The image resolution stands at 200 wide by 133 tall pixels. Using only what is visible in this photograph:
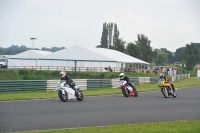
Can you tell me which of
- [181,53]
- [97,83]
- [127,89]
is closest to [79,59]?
[97,83]

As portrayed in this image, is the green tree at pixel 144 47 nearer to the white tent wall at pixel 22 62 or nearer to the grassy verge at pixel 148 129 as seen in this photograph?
the white tent wall at pixel 22 62

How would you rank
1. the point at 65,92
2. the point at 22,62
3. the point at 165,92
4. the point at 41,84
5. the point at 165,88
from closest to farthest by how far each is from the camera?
1. the point at 65,92
2. the point at 165,92
3. the point at 165,88
4. the point at 41,84
5. the point at 22,62

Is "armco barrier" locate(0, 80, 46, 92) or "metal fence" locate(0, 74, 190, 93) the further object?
"metal fence" locate(0, 74, 190, 93)

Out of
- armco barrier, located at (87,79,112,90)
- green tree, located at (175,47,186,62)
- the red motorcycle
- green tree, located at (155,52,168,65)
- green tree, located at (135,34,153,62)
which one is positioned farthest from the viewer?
green tree, located at (155,52,168,65)

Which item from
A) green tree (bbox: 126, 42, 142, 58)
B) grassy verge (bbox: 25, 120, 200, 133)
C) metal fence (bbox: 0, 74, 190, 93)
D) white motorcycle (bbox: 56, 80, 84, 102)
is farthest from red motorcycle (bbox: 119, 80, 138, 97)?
green tree (bbox: 126, 42, 142, 58)

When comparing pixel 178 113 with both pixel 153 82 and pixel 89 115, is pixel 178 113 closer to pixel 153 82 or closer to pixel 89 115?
pixel 89 115

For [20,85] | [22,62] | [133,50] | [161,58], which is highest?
[133,50]

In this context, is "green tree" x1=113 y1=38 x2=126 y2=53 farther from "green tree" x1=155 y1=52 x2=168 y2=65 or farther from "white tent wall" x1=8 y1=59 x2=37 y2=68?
"white tent wall" x1=8 y1=59 x2=37 y2=68

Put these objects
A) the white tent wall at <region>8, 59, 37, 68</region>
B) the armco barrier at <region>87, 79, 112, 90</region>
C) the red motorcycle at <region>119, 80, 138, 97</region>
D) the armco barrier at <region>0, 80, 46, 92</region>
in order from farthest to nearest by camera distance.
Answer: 1. the white tent wall at <region>8, 59, 37, 68</region>
2. the armco barrier at <region>87, 79, 112, 90</region>
3. the armco barrier at <region>0, 80, 46, 92</region>
4. the red motorcycle at <region>119, 80, 138, 97</region>

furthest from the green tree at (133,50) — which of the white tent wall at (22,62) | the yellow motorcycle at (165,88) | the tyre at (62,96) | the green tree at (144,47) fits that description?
the tyre at (62,96)

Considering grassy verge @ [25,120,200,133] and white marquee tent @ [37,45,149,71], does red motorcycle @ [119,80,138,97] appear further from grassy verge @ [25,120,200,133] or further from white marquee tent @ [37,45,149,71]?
white marquee tent @ [37,45,149,71]

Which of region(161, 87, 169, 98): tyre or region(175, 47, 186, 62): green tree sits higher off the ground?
region(175, 47, 186, 62): green tree

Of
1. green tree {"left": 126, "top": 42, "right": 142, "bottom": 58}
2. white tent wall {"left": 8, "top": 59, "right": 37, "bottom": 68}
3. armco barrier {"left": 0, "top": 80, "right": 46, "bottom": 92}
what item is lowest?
armco barrier {"left": 0, "top": 80, "right": 46, "bottom": 92}

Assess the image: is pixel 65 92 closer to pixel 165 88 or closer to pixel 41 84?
pixel 165 88
